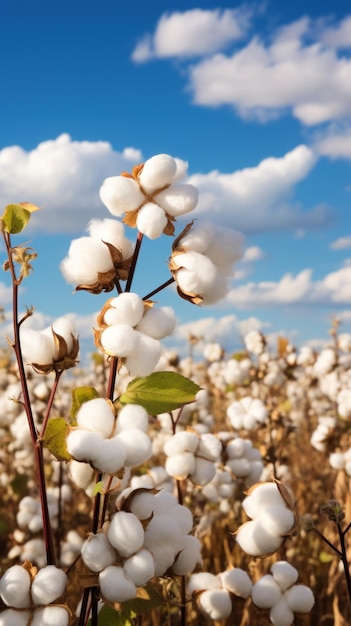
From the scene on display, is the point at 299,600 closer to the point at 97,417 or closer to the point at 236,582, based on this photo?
the point at 236,582

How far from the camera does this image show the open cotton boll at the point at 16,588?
1.14m

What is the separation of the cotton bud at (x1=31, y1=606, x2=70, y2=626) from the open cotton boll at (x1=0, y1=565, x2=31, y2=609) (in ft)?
0.11

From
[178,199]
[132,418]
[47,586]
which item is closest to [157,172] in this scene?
[178,199]

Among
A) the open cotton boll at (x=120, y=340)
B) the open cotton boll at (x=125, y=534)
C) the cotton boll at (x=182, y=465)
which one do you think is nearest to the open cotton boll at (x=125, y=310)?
the open cotton boll at (x=120, y=340)

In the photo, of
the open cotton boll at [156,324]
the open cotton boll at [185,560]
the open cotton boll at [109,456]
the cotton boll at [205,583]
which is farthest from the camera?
the cotton boll at [205,583]

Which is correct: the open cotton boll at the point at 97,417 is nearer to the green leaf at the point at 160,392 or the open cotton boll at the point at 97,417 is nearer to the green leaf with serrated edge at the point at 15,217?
the green leaf at the point at 160,392

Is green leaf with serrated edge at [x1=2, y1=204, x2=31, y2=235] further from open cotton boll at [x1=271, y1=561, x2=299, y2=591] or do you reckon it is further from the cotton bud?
open cotton boll at [x1=271, y1=561, x2=299, y2=591]

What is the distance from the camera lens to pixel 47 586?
3.72 ft

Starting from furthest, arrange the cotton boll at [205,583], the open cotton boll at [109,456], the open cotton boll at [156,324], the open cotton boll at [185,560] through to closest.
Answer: the cotton boll at [205,583]
the open cotton boll at [185,560]
the open cotton boll at [156,324]
the open cotton boll at [109,456]

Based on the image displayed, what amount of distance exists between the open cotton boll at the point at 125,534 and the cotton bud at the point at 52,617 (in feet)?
0.41

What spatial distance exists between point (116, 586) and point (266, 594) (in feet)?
2.12

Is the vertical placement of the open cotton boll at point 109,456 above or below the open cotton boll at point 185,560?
above

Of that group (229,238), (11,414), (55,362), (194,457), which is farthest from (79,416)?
(11,414)

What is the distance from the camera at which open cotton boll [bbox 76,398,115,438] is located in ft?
3.61
